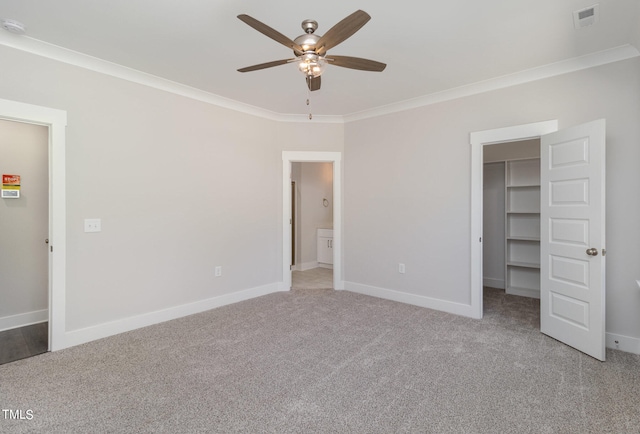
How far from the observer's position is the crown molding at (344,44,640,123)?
289 centimetres

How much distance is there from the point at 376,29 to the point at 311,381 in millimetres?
2751

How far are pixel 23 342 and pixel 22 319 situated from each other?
68 centimetres

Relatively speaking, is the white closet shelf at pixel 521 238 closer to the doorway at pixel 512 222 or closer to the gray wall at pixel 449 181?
the doorway at pixel 512 222

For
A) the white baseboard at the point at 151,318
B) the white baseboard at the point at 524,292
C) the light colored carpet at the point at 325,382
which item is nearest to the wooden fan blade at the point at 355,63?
the light colored carpet at the point at 325,382

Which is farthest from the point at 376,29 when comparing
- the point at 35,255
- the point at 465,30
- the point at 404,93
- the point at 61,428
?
A: the point at 35,255

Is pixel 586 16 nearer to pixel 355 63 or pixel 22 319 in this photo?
pixel 355 63

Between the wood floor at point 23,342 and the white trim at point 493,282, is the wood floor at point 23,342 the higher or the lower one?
the lower one

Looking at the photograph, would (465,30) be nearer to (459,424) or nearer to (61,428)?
(459,424)

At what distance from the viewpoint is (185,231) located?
384 centimetres

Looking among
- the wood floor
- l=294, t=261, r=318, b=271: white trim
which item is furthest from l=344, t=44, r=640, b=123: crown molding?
the wood floor

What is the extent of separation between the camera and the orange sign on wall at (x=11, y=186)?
3453mm

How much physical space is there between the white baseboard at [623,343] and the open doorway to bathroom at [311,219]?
4298 millimetres

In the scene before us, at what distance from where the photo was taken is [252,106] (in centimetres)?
447

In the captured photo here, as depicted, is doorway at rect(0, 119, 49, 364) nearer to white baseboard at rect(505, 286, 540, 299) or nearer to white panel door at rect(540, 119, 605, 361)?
white panel door at rect(540, 119, 605, 361)
